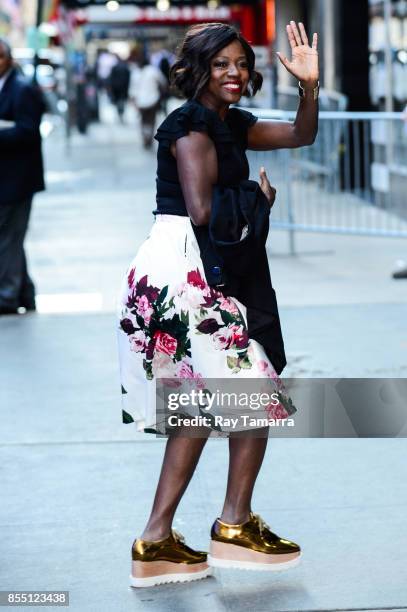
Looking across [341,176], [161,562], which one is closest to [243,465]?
[161,562]

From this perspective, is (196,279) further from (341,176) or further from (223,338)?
(341,176)

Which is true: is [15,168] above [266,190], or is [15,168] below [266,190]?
below

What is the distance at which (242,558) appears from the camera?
13.4ft

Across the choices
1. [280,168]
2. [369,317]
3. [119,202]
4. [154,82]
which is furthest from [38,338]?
[154,82]

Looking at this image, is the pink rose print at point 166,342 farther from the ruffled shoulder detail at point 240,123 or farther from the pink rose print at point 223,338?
the ruffled shoulder detail at point 240,123

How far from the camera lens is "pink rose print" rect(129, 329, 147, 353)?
404 centimetres

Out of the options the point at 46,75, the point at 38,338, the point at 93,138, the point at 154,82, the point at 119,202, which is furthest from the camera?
the point at 46,75

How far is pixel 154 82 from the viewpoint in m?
24.5

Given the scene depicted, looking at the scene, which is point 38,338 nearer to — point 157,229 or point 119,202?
point 157,229

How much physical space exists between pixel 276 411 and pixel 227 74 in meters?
1.08

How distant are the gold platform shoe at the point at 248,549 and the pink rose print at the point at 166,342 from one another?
597 mm

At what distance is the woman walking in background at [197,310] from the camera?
12.9ft

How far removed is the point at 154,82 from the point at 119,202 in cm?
880

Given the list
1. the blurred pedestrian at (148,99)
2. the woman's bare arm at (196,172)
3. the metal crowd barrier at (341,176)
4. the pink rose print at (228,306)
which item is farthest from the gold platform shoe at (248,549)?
the blurred pedestrian at (148,99)
